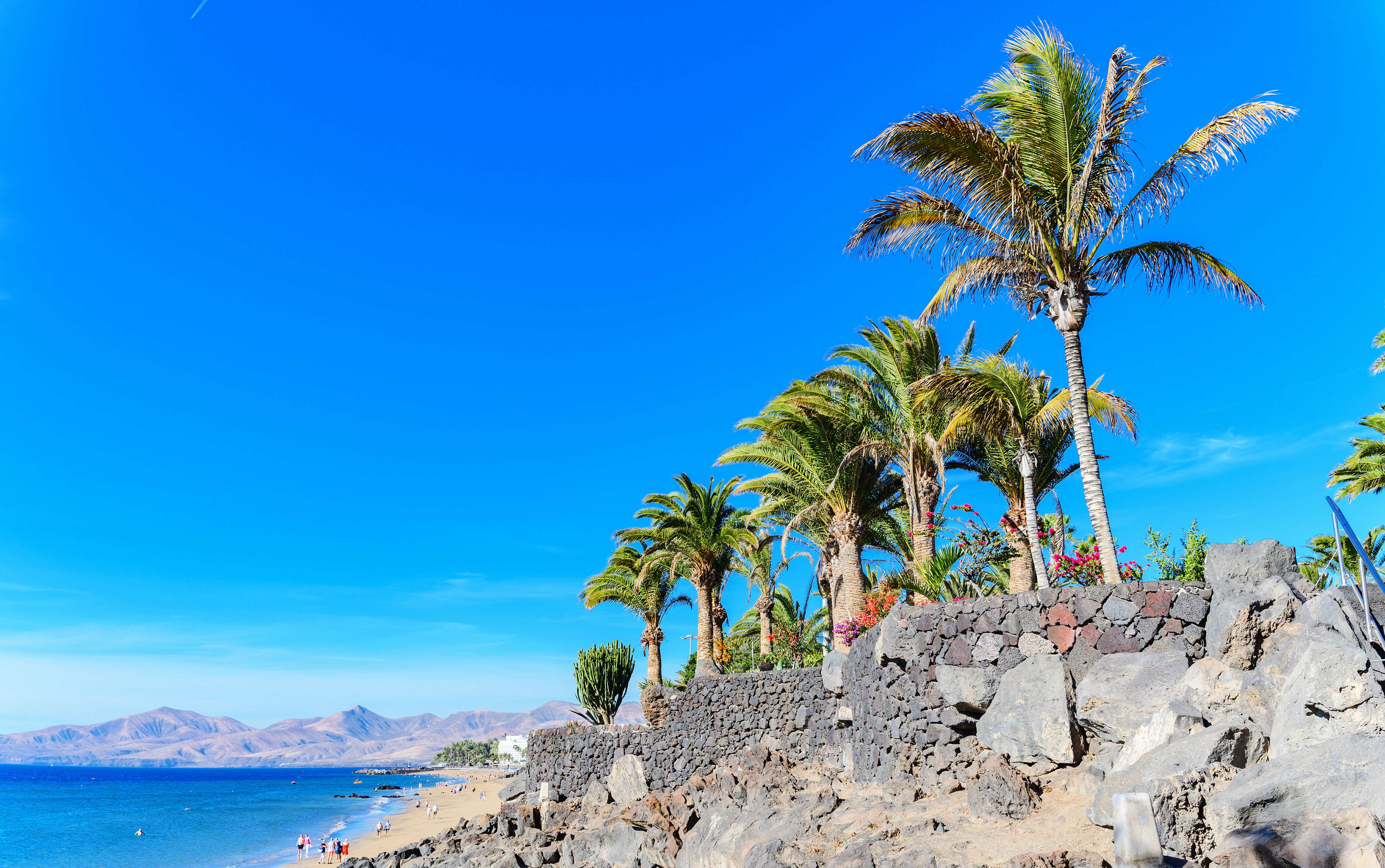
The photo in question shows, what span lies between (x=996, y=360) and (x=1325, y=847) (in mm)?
9874

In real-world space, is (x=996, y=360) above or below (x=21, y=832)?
above

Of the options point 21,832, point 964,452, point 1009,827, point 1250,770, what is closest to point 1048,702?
point 1009,827

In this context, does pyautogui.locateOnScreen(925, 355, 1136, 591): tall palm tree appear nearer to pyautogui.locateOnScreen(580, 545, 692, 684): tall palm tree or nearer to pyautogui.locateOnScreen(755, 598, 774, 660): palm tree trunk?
pyautogui.locateOnScreen(755, 598, 774, 660): palm tree trunk

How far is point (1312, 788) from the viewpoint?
530 centimetres

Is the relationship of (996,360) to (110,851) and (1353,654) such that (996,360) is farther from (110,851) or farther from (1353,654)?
(110,851)

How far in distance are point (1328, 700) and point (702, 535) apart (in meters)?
19.4

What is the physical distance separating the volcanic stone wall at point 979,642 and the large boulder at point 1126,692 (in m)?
0.23

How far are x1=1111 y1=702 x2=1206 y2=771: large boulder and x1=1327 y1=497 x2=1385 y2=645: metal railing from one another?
152 cm

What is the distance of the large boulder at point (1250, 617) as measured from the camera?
7668 mm

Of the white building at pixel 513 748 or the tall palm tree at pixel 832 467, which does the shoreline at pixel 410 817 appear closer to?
the white building at pixel 513 748

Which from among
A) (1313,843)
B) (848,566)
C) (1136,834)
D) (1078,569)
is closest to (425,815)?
(848,566)

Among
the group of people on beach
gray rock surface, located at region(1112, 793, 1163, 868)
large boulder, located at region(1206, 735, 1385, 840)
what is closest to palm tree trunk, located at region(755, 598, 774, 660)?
large boulder, located at region(1206, 735, 1385, 840)

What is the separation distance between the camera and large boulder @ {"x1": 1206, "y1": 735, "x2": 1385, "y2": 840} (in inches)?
202

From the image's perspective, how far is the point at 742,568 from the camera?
89.6 feet
